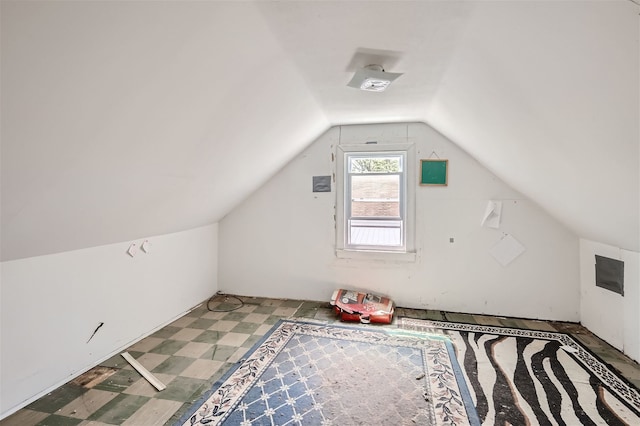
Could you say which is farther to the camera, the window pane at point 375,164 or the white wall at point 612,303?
the window pane at point 375,164

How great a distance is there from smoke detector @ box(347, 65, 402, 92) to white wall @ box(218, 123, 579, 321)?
1.52 meters

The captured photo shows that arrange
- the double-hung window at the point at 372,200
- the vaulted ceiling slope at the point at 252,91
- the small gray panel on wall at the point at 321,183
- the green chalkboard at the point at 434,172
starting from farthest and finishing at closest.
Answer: the small gray panel on wall at the point at 321,183 < the double-hung window at the point at 372,200 < the green chalkboard at the point at 434,172 < the vaulted ceiling slope at the point at 252,91

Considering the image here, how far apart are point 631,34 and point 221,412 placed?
273 centimetres

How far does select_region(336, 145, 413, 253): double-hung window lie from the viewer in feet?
11.9

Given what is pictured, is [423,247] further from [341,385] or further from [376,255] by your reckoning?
[341,385]

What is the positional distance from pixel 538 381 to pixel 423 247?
1664 mm

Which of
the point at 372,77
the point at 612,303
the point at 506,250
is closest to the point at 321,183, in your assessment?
the point at 372,77

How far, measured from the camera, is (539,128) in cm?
186

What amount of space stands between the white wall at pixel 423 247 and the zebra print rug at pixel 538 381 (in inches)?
21.7

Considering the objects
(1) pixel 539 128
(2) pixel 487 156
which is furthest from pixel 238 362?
(2) pixel 487 156

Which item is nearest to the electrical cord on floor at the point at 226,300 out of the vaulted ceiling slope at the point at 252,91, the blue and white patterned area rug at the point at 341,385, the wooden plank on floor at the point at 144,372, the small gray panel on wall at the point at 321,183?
the blue and white patterned area rug at the point at 341,385

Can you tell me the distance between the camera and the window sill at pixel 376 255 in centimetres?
352

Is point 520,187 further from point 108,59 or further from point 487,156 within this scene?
point 108,59

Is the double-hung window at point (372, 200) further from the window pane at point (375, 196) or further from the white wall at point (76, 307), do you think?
the white wall at point (76, 307)
